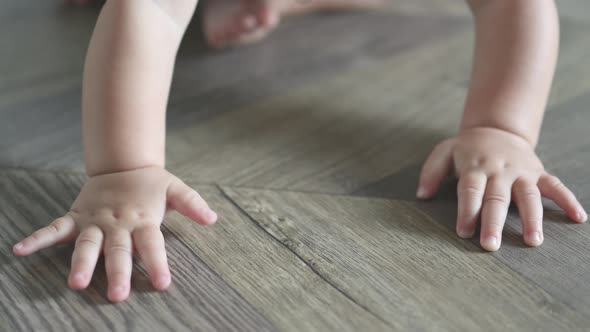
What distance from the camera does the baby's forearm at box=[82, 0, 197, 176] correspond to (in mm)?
591

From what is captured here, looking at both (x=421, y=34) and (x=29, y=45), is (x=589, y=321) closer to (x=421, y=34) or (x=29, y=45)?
(x=421, y=34)

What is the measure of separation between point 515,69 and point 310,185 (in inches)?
8.6

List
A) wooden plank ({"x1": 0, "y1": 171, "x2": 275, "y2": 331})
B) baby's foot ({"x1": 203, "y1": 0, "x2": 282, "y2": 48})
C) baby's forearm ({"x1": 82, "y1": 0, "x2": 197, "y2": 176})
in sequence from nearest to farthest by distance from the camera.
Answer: wooden plank ({"x1": 0, "y1": 171, "x2": 275, "y2": 331}) → baby's forearm ({"x1": 82, "y1": 0, "x2": 197, "y2": 176}) → baby's foot ({"x1": 203, "y1": 0, "x2": 282, "y2": 48})

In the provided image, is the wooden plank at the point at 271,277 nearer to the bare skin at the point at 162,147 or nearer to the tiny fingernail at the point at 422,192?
the bare skin at the point at 162,147

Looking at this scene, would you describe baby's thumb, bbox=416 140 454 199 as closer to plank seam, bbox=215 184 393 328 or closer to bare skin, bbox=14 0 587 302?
bare skin, bbox=14 0 587 302

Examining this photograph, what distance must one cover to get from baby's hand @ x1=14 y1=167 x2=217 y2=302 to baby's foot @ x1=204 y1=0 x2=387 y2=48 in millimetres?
363

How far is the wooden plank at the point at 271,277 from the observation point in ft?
1.61

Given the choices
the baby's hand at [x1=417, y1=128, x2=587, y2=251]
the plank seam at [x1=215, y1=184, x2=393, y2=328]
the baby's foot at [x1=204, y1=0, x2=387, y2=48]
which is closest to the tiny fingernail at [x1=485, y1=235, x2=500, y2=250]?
the baby's hand at [x1=417, y1=128, x2=587, y2=251]

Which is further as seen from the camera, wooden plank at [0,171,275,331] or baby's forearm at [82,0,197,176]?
baby's forearm at [82,0,197,176]

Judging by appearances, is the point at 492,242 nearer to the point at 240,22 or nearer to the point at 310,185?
the point at 310,185

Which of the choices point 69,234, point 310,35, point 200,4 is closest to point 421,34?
point 310,35

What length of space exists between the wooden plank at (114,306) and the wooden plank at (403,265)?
7 cm

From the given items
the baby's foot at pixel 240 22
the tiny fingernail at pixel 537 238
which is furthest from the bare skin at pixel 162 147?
the baby's foot at pixel 240 22

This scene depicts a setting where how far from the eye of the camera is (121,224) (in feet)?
1.79
